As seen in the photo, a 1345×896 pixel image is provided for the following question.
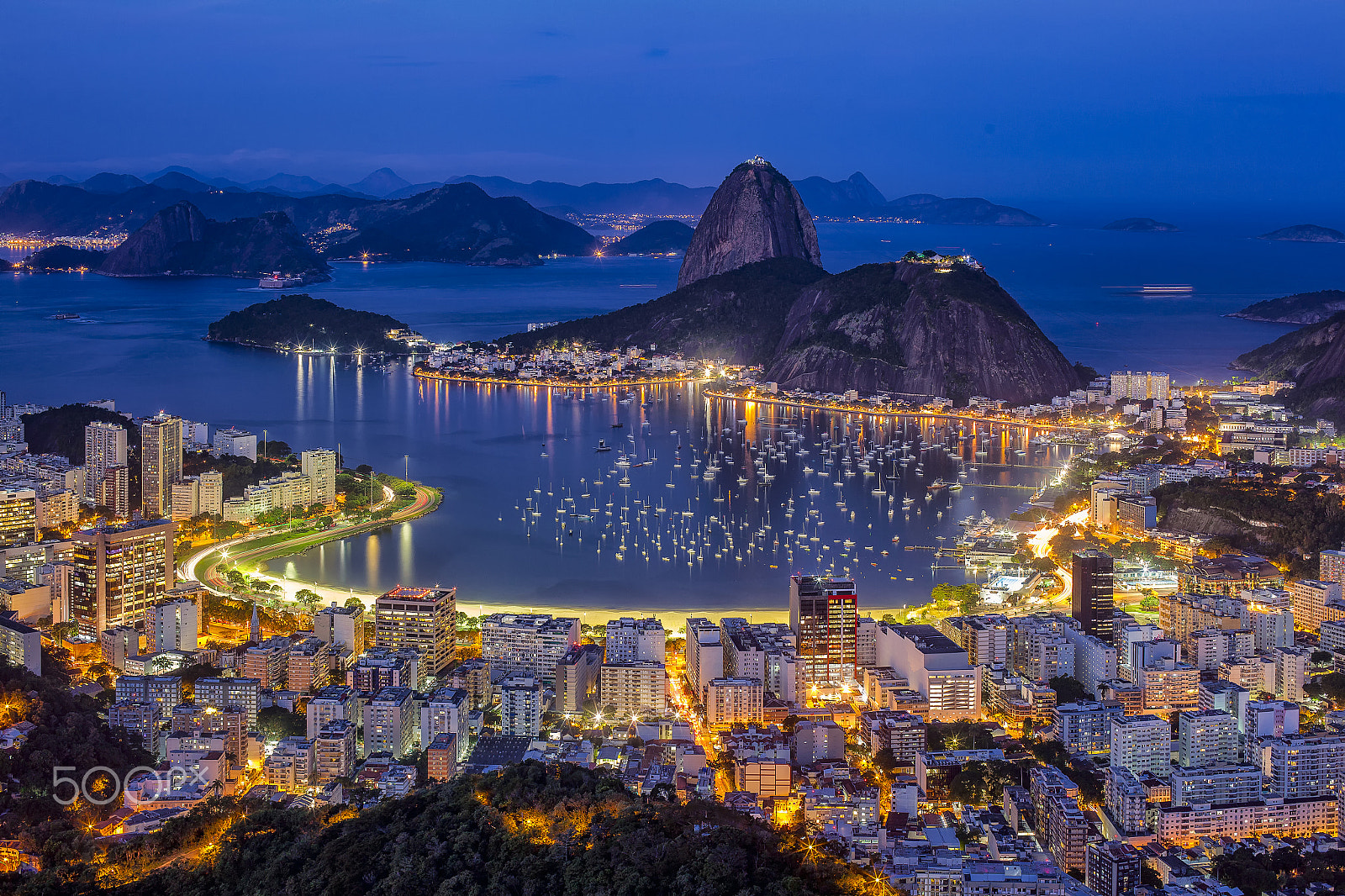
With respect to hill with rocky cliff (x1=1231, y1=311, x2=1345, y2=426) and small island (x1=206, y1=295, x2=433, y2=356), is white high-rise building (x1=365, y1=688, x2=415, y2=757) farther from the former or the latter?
small island (x1=206, y1=295, x2=433, y2=356)

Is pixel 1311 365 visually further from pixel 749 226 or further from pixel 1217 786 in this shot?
pixel 1217 786

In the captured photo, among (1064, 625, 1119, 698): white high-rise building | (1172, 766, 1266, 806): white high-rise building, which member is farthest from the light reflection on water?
(1172, 766, 1266, 806): white high-rise building

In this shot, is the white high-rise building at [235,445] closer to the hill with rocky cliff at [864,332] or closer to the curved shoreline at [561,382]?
the curved shoreline at [561,382]

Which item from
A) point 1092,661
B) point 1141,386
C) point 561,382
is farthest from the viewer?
point 561,382

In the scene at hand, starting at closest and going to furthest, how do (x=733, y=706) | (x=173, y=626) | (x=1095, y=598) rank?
1. (x=733, y=706)
2. (x=173, y=626)
3. (x=1095, y=598)

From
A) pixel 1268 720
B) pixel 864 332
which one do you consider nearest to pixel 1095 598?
pixel 1268 720

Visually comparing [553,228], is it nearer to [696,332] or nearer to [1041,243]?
[1041,243]

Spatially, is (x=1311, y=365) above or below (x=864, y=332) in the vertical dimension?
below

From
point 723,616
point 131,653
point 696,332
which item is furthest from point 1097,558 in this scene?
point 696,332
